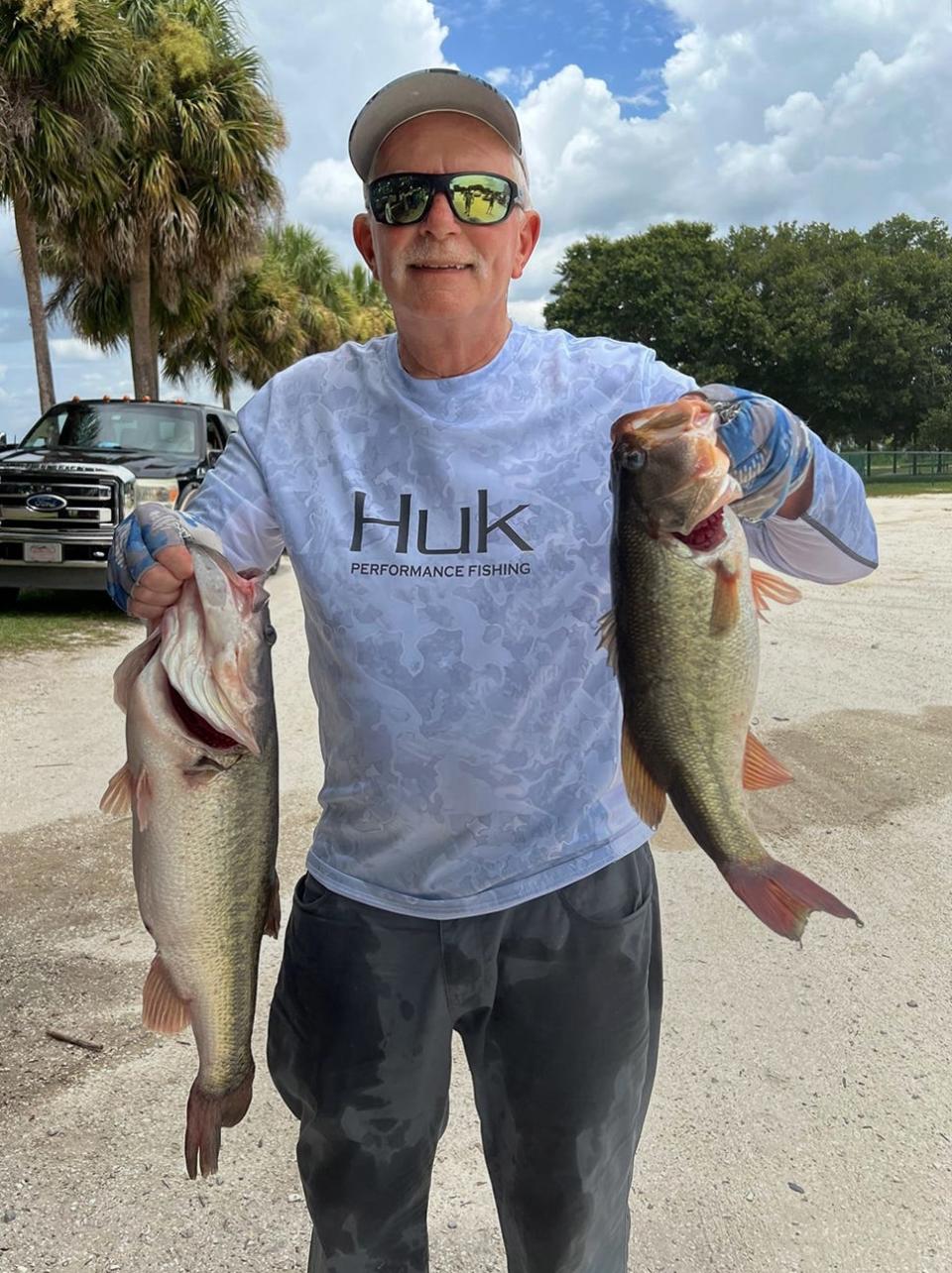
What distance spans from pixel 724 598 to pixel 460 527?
49 cm

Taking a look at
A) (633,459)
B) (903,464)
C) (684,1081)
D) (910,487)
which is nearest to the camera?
(633,459)

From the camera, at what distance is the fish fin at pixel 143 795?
70.4 inches

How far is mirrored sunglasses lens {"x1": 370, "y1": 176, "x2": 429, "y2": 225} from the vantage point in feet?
6.30

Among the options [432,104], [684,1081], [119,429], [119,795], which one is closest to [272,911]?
[119,795]

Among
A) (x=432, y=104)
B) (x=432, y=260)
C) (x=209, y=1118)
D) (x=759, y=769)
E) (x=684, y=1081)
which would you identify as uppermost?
(x=432, y=104)

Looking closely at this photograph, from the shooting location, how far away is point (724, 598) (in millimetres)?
1646

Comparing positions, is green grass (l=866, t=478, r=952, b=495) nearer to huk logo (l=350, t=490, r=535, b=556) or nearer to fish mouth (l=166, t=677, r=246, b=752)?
huk logo (l=350, t=490, r=535, b=556)

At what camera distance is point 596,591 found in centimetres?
189

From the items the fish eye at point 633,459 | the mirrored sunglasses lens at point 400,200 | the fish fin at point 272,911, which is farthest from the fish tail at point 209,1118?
the mirrored sunglasses lens at point 400,200

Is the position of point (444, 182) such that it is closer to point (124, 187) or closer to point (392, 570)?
point (392, 570)

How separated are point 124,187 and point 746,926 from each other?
18437mm

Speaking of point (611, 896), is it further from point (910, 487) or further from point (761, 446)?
point (910, 487)

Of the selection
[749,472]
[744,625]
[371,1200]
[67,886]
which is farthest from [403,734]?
[67,886]

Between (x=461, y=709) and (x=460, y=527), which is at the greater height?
(x=460, y=527)
